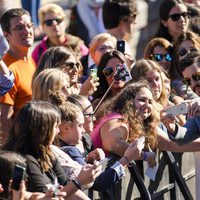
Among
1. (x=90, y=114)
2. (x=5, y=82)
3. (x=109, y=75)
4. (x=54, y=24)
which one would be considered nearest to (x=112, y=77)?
(x=109, y=75)

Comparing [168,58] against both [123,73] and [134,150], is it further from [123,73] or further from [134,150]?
[134,150]

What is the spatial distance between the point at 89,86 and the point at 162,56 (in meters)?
1.79

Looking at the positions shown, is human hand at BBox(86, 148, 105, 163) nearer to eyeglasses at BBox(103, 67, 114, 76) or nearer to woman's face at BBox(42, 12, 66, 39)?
eyeglasses at BBox(103, 67, 114, 76)

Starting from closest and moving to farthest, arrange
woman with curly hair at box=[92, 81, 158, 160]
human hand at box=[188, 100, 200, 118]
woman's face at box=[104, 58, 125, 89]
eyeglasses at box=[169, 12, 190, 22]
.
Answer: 1. woman with curly hair at box=[92, 81, 158, 160]
2. human hand at box=[188, 100, 200, 118]
3. woman's face at box=[104, 58, 125, 89]
4. eyeglasses at box=[169, 12, 190, 22]

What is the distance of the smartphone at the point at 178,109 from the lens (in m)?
8.25

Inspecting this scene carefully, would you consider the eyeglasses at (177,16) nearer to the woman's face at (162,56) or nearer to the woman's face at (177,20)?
the woman's face at (177,20)

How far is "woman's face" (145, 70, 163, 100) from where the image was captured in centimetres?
894

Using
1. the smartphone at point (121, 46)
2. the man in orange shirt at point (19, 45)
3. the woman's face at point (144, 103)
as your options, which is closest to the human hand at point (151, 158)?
the woman's face at point (144, 103)

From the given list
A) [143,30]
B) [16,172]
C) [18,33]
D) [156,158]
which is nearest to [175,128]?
[156,158]

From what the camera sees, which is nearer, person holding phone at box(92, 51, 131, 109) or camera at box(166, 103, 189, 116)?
camera at box(166, 103, 189, 116)

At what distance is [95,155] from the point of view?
297 inches

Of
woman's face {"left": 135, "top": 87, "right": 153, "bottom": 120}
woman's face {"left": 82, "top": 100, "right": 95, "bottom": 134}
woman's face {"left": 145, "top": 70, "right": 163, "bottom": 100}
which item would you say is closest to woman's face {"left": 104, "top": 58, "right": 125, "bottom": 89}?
woman's face {"left": 145, "top": 70, "right": 163, "bottom": 100}

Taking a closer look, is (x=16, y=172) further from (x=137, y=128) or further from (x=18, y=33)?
(x=18, y=33)

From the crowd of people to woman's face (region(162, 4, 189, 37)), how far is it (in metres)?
0.30
